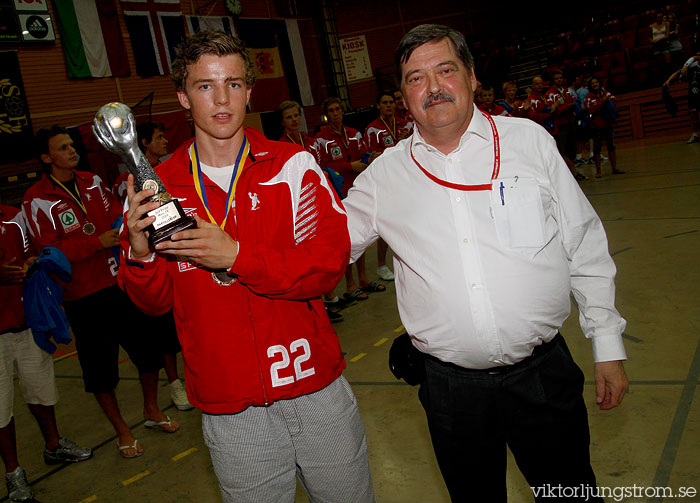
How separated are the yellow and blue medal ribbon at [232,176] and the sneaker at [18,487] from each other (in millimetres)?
2650

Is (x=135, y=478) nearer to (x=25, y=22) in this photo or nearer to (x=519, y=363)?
(x=519, y=363)

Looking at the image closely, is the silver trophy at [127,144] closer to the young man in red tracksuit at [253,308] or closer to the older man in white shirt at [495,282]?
the young man in red tracksuit at [253,308]

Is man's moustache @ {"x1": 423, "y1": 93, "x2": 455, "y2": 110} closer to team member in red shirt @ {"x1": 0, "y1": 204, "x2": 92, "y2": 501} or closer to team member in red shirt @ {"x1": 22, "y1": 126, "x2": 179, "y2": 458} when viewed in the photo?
team member in red shirt @ {"x1": 22, "y1": 126, "x2": 179, "y2": 458}

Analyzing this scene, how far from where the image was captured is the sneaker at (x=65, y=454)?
355 centimetres

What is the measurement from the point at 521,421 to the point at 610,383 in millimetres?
330

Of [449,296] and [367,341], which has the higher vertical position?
[449,296]

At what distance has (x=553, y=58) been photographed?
17734mm

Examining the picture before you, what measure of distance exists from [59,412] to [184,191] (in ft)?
12.8

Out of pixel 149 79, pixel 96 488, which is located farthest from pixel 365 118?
pixel 96 488

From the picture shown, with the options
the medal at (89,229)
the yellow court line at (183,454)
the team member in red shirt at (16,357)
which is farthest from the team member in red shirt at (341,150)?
the team member in red shirt at (16,357)

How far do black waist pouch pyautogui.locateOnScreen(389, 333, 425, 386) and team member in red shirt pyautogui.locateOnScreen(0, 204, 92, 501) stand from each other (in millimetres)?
2414

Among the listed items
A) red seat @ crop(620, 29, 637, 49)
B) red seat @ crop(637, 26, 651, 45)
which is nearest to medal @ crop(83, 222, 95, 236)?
red seat @ crop(637, 26, 651, 45)

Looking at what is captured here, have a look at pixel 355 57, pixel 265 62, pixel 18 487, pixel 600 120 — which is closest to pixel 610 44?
pixel 600 120

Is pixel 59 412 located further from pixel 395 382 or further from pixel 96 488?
pixel 395 382
